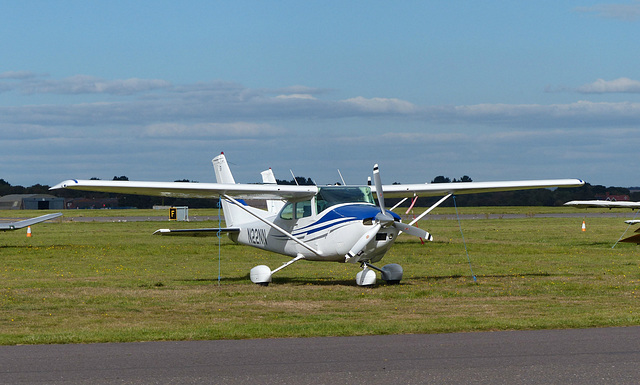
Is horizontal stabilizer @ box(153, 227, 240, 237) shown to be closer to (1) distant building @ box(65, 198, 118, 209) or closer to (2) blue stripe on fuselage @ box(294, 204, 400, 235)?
(2) blue stripe on fuselage @ box(294, 204, 400, 235)

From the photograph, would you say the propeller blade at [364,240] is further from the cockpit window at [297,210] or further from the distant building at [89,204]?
the distant building at [89,204]

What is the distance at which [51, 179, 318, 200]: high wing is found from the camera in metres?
16.0

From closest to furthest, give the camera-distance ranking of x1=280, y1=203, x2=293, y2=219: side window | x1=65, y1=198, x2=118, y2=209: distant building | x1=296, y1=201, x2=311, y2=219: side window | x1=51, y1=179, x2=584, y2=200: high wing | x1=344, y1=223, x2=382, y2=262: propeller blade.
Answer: x1=344, y1=223, x2=382, y2=262: propeller blade → x1=51, y1=179, x2=584, y2=200: high wing → x1=296, y1=201, x2=311, y2=219: side window → x1=280, y1=203, x2=293, y2=219: side window → x1=65, y1=198, x2=118, y2=209: distant building

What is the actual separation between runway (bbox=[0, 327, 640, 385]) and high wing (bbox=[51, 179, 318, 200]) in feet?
23.8

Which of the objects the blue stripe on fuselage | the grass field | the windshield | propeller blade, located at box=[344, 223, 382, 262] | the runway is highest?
the windshield

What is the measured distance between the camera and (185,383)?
6926 mm

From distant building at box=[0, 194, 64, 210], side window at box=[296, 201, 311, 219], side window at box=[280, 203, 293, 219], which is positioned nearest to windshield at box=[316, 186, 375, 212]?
side window at box=[296, 201, 311, 219]

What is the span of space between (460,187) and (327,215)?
3889 mm

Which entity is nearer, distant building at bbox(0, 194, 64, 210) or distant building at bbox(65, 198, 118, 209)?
distant building at bbox(0, 194, 64, 210)

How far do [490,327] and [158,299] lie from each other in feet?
21.0

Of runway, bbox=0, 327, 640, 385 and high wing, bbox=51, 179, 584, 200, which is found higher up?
high wing, bbox=51, 179, 584, 200

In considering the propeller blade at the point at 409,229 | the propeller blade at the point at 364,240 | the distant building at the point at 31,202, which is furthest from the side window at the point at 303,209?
the distant building at the point at 31,202

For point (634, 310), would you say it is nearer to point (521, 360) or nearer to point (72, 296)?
point (521, 360)

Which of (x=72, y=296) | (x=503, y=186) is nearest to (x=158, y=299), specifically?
(x=72, y=296)
